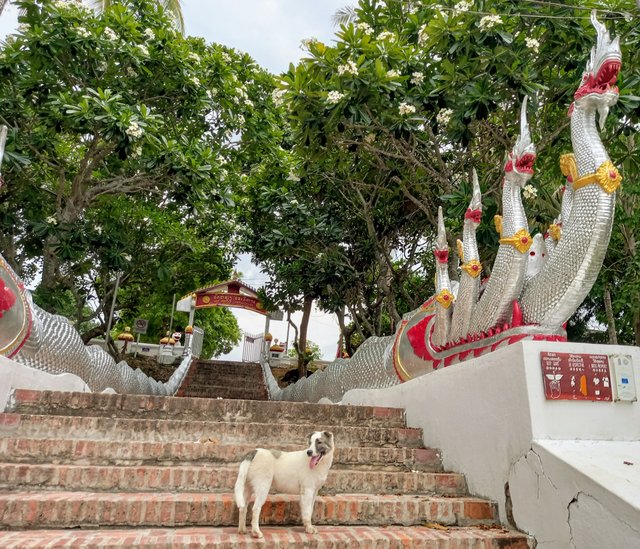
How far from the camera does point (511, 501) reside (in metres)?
3.02

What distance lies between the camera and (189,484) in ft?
10.2

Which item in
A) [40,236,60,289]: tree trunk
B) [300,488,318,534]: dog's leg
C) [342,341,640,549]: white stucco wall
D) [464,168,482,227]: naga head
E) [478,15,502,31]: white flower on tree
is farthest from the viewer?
[40,236,60,289]: tree trunk

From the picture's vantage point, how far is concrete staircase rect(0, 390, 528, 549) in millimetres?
2604

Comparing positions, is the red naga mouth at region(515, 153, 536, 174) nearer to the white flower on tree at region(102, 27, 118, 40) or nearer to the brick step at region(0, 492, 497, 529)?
the brick step at region(0, 492, 497, 529)

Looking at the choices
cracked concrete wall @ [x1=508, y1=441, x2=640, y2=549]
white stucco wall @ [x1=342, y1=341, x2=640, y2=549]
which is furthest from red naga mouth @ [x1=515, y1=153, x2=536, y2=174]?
cracked concrete wall @ [x1=508, y1=441, x2=640, y2=549]

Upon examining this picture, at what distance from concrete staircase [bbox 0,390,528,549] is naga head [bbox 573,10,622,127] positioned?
293 cm

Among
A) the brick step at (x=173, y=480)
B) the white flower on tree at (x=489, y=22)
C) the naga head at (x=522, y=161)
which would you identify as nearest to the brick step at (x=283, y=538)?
the brick step at (x=173, y=480)

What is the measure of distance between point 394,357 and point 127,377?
4744mm

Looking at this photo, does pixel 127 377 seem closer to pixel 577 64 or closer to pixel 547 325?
pixel 547 325

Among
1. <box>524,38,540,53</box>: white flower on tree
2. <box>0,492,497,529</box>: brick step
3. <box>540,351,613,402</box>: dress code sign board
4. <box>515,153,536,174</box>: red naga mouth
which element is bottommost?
<box>0,492,497,529</box>: brick step

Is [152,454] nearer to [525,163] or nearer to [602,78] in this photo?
[525,163]

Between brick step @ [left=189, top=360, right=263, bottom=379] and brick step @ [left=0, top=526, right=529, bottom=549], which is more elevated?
brick step @ [left=189, top=360, right=263, bottom=379]

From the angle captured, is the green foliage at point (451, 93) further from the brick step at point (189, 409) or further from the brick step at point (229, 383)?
the brick step at point (229, 383)

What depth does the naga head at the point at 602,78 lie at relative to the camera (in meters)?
3.50
